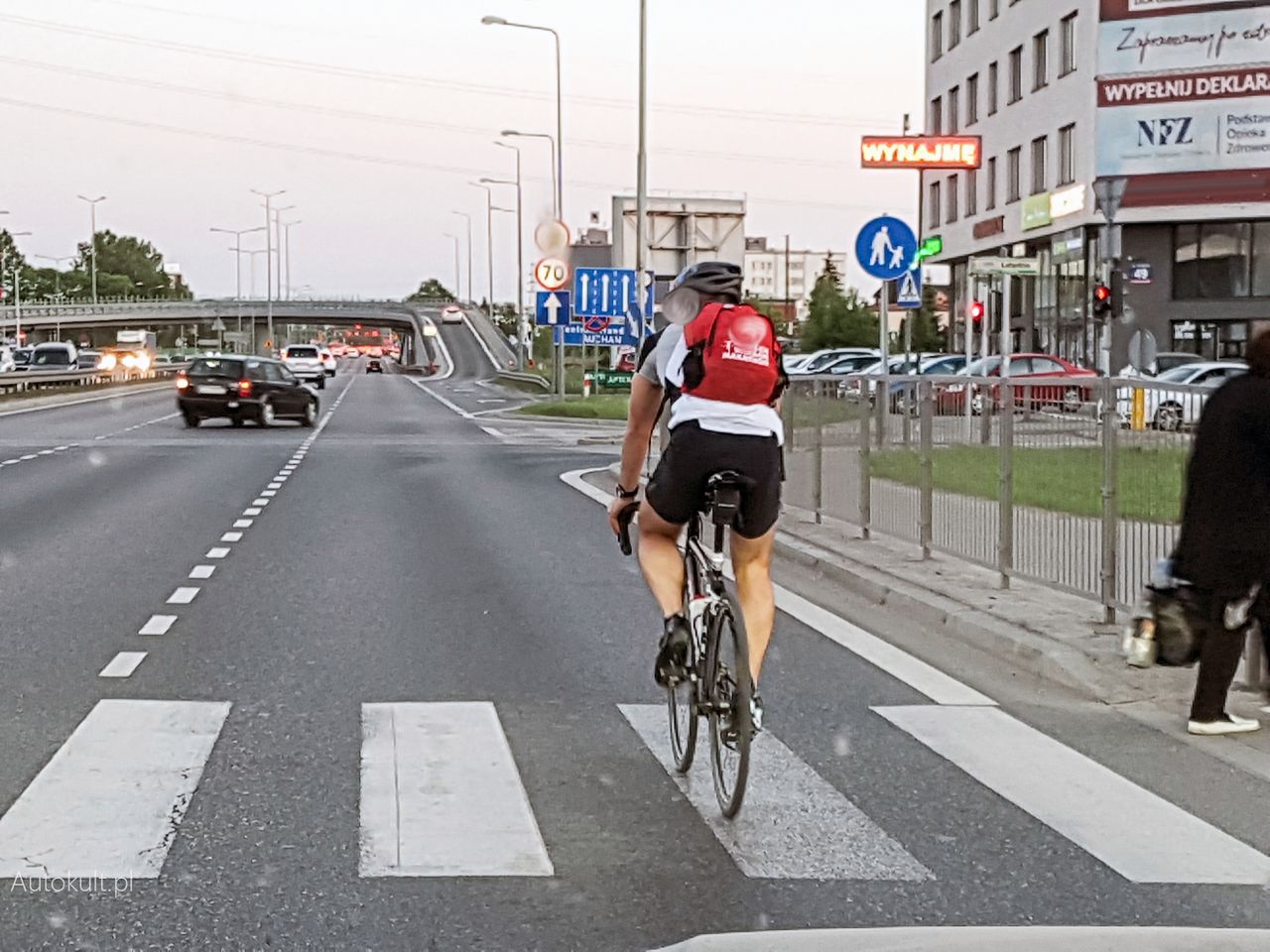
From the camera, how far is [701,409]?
586cm

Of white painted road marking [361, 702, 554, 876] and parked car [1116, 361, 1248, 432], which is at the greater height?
parked car [1116, 361, 1248, 432]

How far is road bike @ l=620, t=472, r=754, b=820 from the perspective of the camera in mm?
5559

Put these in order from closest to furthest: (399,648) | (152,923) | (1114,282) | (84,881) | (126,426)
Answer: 1. (152,923)
2. (84,881)
3. (399,648)
4. (1114,282)
5. (126,426)

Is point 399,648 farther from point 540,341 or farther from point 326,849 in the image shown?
point 540,341

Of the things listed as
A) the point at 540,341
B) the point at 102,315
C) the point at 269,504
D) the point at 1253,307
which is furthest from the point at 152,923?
the point at 102,315

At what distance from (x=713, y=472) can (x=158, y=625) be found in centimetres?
479

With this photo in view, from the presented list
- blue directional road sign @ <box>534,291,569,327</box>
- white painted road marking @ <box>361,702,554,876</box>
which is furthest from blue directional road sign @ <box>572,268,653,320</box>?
white painted road marking @ <box>361,702,554,876</box>

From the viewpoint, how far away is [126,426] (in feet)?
119

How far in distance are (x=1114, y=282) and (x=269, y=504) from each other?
1590 centimetres

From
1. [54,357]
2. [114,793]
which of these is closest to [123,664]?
[114,793]

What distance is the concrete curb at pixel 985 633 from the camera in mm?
7953

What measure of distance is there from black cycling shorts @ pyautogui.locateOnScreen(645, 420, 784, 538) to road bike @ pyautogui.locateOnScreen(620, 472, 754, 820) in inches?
1.7

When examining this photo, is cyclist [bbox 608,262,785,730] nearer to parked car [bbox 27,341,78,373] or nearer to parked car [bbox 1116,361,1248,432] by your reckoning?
parked car [bbox 1116,361,1248,432]

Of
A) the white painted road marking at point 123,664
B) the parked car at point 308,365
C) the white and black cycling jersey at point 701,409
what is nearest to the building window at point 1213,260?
the parked car at point 308,365
